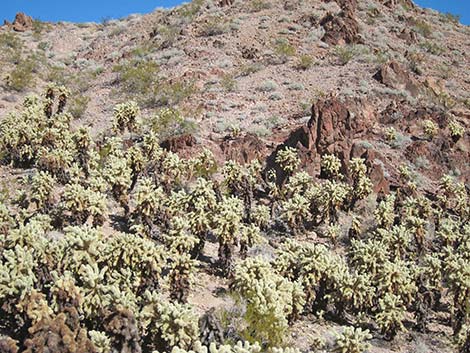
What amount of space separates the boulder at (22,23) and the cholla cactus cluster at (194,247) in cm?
3325

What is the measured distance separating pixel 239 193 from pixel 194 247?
230 inches

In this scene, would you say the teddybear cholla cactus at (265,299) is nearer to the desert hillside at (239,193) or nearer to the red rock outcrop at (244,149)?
the desert hillside at (239,193)

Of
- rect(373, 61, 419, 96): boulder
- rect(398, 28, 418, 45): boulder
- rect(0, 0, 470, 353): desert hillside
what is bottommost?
rect(0, 0, 470, 353): desert hillside

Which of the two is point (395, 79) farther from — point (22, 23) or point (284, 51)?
point (22, 23)

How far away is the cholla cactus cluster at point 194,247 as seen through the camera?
1304cm

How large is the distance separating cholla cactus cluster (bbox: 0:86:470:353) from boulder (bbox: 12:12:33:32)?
33246 mm

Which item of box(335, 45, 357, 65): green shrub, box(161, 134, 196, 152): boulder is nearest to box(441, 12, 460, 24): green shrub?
box(335, 45, 357, 65): green shrub

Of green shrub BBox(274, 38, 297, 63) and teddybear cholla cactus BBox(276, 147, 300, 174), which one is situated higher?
green shrub BBox(274, 38, 297, 63)

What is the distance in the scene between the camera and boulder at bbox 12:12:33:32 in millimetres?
60450

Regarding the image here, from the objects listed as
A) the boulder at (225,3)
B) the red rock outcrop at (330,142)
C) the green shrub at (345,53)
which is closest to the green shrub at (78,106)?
the red rock outcrop at (330,142)

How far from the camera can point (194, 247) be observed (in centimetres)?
2002

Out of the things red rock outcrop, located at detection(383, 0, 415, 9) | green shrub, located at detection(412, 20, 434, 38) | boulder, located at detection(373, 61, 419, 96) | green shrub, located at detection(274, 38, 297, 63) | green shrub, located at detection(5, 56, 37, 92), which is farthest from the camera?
red rock outcrop, located at detection(383, 0, 415, 9)

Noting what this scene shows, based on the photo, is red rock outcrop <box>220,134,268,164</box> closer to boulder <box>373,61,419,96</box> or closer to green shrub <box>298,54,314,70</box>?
boulder <box>373,61,419,96</box>

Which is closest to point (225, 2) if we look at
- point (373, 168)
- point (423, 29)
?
point (423, 29)
